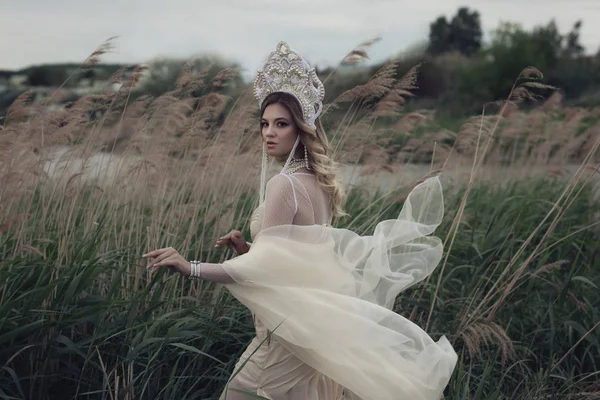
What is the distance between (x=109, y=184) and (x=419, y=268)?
2.21 meters

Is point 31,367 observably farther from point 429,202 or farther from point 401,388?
point 429,202

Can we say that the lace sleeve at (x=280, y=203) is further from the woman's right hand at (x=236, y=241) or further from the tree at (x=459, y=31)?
the tree at (x=459, y=31)

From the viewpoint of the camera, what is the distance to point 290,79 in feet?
11.1

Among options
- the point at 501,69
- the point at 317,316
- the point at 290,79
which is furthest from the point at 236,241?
the point at 501,69

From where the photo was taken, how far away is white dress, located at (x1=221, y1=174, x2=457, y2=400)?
316cm

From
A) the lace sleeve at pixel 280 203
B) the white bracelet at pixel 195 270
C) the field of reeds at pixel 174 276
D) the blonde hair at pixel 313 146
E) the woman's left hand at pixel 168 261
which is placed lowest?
the field of reeds at pixel 174 276

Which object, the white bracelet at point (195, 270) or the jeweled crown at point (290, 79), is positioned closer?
the white bracelet at point (195, 270)

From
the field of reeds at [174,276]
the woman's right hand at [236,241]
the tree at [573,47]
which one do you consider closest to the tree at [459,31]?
the tree at [573,47]

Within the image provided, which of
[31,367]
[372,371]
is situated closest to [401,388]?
[372,371]

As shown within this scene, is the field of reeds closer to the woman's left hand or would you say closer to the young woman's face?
the woman's left hand

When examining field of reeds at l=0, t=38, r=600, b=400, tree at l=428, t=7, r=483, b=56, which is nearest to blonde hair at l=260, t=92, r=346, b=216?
field of reeds at l=0, t=38, r=600, b=400

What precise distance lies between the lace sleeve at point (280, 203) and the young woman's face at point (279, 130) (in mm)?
171

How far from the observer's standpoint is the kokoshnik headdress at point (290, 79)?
11.0 feet

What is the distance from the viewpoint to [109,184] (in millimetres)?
5055
